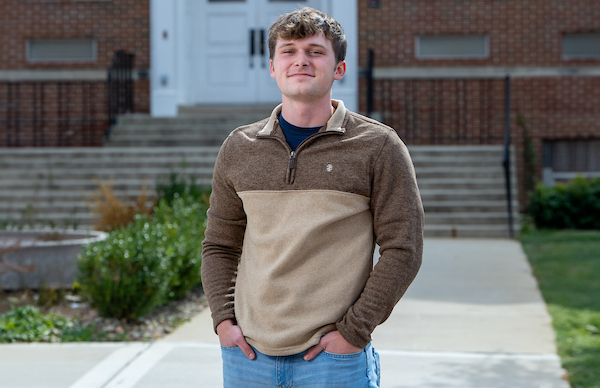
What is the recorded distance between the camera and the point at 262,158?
216 centimetres

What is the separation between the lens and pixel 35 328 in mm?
5199

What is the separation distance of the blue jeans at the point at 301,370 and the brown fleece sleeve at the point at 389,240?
9 cm

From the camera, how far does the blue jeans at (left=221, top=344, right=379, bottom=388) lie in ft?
6.77

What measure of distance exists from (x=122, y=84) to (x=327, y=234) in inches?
465

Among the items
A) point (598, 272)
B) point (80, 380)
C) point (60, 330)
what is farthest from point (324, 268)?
point (598, 272)

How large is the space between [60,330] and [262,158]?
11.9 feet

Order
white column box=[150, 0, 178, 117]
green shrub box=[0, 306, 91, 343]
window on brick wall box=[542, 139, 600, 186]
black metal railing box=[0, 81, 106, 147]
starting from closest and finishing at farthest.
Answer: green shrub box=[0, 306, 91, 343], white column box=[150, 0, 178, 117], window on brick wall box=[542, 139, 600, 186], black metal railing box=[0, 81, 106, 147]

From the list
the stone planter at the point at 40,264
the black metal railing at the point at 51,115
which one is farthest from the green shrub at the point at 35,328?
the black metal railing at the point at 51,115

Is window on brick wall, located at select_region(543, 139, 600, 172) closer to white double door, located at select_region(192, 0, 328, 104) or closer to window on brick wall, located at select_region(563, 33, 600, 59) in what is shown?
window on brick wall, located at select_region(563, 33, 600, 59)

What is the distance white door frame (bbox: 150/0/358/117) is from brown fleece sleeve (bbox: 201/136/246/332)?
406 inches

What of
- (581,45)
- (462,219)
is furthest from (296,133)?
(581,45)

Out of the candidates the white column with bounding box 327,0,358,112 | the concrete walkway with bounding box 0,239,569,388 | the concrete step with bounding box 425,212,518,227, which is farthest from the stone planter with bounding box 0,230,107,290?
the white column with bounding box 327,0,358,112

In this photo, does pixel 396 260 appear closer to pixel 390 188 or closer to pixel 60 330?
pixel 390 188

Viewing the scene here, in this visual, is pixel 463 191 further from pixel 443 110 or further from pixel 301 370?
pixel 301 370
